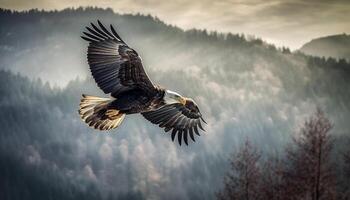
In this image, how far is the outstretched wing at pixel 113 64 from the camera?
915 centimetres

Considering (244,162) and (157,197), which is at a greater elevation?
(244,162)

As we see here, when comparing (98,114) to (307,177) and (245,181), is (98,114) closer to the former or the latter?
(307,177)

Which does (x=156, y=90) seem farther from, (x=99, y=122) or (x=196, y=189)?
(x=196, y=189)

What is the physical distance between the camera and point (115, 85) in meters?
9.36

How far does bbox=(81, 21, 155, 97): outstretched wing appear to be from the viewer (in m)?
9.15

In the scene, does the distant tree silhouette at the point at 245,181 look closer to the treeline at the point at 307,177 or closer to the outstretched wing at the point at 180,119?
the treeline at the point at 307,177

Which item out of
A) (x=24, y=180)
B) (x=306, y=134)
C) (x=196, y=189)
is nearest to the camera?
(x=306, y=134)

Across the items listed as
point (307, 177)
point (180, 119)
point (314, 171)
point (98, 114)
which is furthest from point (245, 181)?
point (98, 114)

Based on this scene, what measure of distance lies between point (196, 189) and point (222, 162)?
17866mm

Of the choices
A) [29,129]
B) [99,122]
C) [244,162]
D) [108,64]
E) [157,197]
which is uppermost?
[108,64]

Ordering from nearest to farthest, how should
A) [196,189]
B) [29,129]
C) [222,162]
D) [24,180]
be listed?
[24,180], [196,189], [222,162], [29,129]

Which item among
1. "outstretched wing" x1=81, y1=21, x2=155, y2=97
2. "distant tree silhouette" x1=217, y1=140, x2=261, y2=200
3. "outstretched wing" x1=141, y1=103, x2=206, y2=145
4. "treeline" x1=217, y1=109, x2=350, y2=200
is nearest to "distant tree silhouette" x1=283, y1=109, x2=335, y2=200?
"treeline" x1=217, y1=109, x2=350, y2=200

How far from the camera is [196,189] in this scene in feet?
543

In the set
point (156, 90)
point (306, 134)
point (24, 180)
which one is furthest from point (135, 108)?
point (24, 180)
